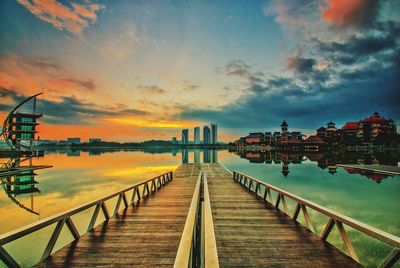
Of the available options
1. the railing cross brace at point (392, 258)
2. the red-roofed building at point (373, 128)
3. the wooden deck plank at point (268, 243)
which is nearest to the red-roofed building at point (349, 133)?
the red-roofed building at point (373, 128)

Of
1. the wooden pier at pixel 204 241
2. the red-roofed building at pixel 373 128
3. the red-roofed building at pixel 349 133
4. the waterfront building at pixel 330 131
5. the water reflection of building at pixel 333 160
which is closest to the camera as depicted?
the wooden pier at pixel 204 241

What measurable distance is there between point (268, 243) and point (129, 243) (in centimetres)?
387

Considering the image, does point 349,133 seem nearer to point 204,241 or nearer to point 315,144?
point 315,144

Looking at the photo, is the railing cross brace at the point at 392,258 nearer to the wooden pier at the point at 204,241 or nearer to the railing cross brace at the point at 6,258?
the wooden pier at the point at 204,241

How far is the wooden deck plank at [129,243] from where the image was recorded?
4.80 m

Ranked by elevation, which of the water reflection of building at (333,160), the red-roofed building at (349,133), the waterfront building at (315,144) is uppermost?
the red-roofed building at (349,133)

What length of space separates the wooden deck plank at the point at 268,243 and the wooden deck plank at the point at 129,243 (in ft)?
4.83

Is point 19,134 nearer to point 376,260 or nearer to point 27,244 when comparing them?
point 27,244

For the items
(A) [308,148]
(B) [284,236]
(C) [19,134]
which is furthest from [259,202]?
(A) [308,148]

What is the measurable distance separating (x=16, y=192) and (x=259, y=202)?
2347 centimetres

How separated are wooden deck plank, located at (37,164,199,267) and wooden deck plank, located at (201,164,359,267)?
1473 mm

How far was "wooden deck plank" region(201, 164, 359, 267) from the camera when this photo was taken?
4844 mm

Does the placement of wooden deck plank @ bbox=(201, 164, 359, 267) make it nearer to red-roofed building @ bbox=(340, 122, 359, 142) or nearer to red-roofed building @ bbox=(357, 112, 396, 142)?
red-roofed building @ bbox=(340, 122, 359, 142)

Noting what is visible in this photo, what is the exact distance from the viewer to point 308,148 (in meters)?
116
